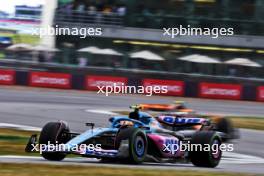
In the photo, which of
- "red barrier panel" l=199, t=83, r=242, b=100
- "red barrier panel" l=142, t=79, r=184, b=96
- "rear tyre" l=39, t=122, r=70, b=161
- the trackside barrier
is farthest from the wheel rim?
"red barrier panel" l=199, t=83, r=242, b=100

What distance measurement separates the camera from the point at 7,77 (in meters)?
34.9

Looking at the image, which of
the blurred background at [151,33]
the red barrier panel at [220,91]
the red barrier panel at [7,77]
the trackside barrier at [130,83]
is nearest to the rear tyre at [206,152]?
the trackside barrier at [130,83]

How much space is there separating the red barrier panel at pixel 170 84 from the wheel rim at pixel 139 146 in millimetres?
22244

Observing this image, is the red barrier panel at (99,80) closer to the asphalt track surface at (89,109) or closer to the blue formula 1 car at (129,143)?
the asphalt track surface at (89,109)

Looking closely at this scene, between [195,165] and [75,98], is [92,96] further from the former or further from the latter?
[195,165]

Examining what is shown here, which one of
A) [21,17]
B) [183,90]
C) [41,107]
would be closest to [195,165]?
[41,107]

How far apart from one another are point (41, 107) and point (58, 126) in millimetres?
13198

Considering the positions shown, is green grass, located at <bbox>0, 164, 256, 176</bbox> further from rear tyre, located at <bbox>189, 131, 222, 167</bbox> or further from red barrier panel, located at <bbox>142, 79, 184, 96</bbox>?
red barrier panel, located at <bbox>142, 79, 184, 96</bbox>

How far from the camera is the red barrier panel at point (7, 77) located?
114 feet

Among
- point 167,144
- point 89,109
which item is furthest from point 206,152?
point 89,109

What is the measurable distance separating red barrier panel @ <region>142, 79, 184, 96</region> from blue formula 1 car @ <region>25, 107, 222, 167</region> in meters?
21.1

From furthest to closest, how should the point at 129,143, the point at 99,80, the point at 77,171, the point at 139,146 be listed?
the point at 99,80 → the point at 139,146 → the point at 129,143 → the point at 77,171

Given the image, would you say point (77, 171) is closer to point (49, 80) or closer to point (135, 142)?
point (135, 142)

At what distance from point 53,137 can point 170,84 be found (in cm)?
2325
